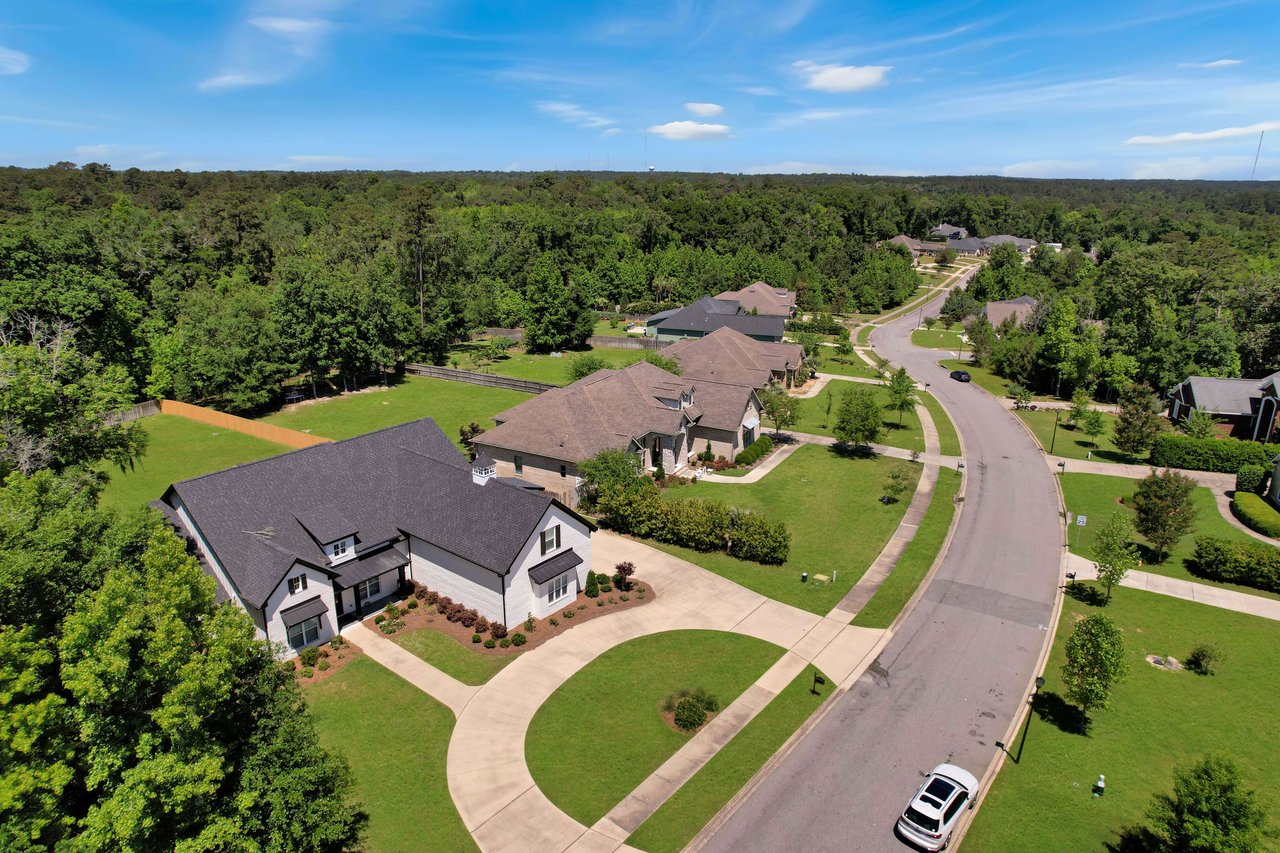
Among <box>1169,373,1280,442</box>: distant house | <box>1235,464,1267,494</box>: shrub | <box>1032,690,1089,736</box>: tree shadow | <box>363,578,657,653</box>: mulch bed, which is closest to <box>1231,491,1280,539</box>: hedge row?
<box>1235,464,1267,494</box>: shrub

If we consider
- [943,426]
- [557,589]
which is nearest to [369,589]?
[557,589]

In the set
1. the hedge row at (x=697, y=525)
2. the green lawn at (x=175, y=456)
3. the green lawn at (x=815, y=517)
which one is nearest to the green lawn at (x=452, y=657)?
the hedge row at (x=697, y=525)

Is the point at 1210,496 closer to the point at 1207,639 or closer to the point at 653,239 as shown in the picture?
the point at 1207,639

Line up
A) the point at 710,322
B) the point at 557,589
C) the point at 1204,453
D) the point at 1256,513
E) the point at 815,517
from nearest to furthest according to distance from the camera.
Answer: the point at 557,589 < the point at 1256,513 < the point at 815,517 < the point at 1204,453 < the point at 710,322

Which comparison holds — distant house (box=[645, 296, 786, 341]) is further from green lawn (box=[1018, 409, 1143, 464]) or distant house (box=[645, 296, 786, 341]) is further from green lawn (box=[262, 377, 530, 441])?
green lawn (box=[1018, 409, 1143, 464])

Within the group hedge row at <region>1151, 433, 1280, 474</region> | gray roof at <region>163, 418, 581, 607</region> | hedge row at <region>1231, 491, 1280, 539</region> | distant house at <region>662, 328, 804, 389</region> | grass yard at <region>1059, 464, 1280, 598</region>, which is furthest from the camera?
distant house at <region>662, 328, 804, 389</region>

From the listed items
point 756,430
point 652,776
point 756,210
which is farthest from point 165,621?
point 756,210

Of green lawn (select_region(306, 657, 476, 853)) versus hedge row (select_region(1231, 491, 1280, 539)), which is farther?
hedge row (select_region(1231, 491, 1280, 539))

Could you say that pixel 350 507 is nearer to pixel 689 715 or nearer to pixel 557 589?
pixel 557 589
